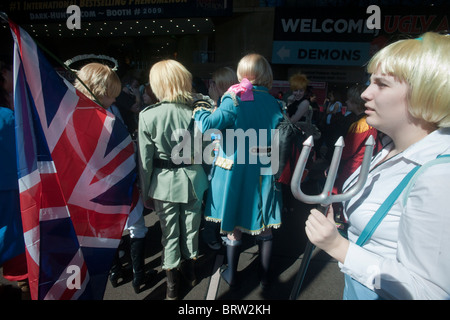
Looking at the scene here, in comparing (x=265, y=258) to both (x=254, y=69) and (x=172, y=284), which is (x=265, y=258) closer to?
(x=172, y=284)

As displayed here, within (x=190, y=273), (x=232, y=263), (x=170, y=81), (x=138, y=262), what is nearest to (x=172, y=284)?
(x=190, y=273)

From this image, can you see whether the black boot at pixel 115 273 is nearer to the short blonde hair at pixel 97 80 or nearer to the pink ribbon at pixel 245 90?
the short blonde hair at pixel 97 80

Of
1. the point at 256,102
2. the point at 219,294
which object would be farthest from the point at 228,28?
the point at 219,294

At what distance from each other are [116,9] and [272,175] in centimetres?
1255

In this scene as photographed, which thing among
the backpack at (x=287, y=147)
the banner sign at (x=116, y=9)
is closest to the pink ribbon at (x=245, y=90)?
the backpack at (x=287, y=147)

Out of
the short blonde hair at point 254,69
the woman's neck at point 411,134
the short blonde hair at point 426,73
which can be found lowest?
the woman's neck at point 411,134

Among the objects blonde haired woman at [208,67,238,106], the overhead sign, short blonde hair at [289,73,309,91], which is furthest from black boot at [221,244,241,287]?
the overhead sign

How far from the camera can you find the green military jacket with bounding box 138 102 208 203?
1.84 m

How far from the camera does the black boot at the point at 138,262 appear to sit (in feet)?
7.04

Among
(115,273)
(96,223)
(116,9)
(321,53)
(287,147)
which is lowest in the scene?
(115,273)

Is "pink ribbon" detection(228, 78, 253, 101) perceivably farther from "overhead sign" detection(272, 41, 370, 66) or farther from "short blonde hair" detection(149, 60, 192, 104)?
"overhead sign" detection(272, 41, 370, 66)

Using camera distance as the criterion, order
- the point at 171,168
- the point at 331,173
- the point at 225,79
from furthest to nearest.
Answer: the point at 225,79
the point at 171,168
the point at 331,173

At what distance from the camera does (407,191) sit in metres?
0.78

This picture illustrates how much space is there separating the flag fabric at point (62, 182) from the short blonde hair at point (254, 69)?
1.06 metres
